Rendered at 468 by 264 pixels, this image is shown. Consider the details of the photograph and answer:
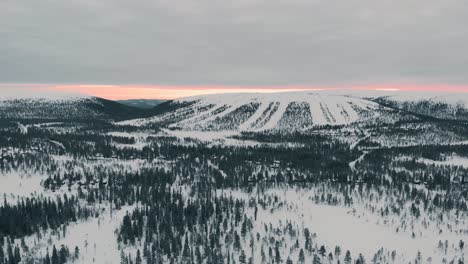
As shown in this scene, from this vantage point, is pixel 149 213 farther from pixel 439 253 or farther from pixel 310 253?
pixel 439 253

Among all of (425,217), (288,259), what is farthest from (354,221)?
(288,259)

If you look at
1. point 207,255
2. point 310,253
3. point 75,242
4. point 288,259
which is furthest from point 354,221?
point 75,242

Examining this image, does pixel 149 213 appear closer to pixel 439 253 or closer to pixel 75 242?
pixel 75 242

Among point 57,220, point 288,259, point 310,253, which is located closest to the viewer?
point 288,259

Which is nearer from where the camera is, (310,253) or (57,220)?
(310,253)

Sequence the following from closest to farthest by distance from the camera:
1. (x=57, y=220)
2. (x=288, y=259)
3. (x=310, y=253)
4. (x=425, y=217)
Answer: (x=288, y=259), (x=310, y=253), (x=57, y=220), (x=425, y=217)

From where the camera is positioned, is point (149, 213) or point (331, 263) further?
point (149, 213)

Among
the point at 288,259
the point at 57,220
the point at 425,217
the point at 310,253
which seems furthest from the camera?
the point at 425,217
